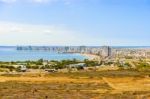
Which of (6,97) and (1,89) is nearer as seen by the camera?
(6,97)

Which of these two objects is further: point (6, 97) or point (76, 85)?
point (76, 85)

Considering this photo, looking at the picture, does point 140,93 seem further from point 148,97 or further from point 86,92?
point 86,92

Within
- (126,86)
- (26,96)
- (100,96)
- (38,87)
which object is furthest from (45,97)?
(126,86)

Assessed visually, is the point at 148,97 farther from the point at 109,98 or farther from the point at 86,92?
the point at 86,92

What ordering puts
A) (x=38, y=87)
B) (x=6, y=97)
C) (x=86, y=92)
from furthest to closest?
(x=38, y=87), (x=86, y=92), (x=6, y=97)

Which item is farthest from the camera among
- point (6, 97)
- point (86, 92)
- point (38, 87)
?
point (38, 87)

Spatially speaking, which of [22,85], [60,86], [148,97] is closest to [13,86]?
[22,85]

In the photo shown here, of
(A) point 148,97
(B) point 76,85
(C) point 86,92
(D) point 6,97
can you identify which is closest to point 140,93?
(A) point 148,97

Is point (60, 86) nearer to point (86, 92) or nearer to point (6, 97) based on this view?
point (86, 92)
